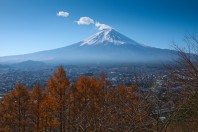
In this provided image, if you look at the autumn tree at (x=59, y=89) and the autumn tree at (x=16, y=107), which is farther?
the autumn tree at (x=59, y=89)

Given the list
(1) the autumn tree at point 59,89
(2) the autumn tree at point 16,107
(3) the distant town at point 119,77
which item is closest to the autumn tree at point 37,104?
(2) the autumn tree at point 16,107

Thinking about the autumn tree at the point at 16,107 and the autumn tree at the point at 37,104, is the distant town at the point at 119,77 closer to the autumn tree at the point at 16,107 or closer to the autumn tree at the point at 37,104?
the autumn tree at the point at 37,104

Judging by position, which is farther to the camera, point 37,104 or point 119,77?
point 119,77

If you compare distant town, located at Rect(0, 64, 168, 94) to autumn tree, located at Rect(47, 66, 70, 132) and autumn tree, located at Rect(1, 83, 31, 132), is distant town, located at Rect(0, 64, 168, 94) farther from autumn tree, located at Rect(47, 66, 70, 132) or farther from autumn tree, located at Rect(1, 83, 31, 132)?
autumn tree, located at Rect(1, 83, 31, 132)

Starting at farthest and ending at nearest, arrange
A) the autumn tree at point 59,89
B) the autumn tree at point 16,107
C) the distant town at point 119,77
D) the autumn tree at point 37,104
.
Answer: the autumn tree at point 37,104 < the autumn tree at point 59,89 < the autumn tree at point 16,107 < the distant town at point 119,77

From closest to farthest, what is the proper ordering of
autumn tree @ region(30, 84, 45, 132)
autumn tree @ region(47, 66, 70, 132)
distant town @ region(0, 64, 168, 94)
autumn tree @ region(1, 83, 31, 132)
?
1. distant town @ region(0, 64, 168, 94)
2. autumn tree @ region(1, 83, 31, 132)
3. autumn tree @ region(47, 66, 70, 132)
4. autumn tree @ region(30, 84, 45, 132)

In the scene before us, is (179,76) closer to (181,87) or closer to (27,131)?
(181,87)

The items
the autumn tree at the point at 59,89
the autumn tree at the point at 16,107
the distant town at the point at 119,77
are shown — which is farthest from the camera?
the autumn tree at the point at 59,89

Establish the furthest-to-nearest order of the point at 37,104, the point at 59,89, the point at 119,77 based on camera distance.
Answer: the point at 119,77, the point at 37,104, the point at 59,89

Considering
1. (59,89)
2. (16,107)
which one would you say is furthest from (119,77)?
(16,107)

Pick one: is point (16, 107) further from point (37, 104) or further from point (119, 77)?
point (119, 77)

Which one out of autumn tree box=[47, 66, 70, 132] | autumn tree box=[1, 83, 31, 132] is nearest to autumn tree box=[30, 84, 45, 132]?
autumn tree box=[1, 83, 31, 132]

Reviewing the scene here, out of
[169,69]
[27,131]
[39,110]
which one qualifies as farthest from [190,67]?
[27,131]

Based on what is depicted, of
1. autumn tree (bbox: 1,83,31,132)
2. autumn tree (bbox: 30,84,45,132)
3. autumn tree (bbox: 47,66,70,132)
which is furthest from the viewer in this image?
autumn tree (bbox: 30,84,45,132)
